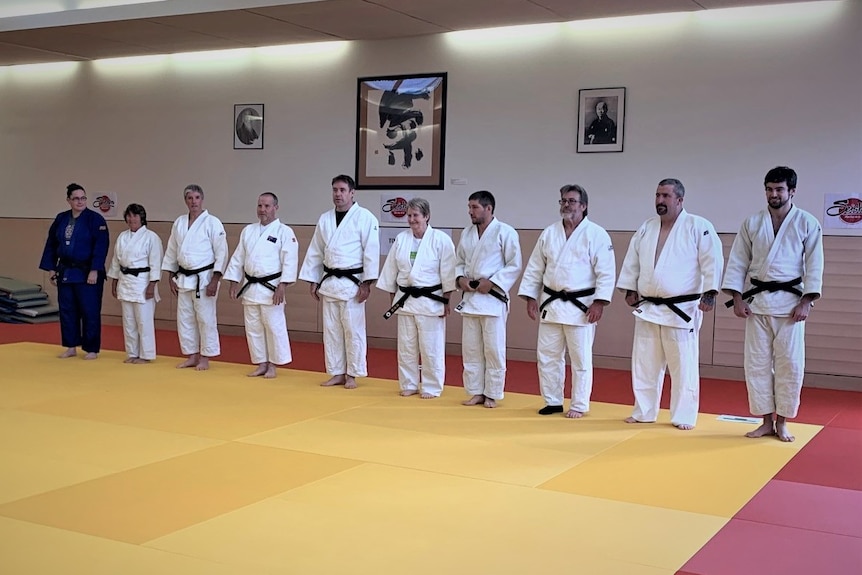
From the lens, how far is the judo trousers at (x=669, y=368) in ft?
17.2

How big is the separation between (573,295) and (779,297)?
118cm

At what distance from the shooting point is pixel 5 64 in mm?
10570

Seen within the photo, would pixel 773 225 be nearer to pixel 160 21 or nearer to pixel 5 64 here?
pixel 160 21

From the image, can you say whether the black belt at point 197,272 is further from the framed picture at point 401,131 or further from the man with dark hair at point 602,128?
the man with dark hair at point 602,128

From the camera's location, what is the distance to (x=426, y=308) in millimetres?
6117

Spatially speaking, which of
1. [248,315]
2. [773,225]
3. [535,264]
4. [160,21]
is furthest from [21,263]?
[773,225]

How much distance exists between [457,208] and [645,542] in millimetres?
5237

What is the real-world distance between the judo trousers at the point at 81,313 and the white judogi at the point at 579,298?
3.79m

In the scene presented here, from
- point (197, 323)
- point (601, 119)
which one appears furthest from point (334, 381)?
point (601, 119)

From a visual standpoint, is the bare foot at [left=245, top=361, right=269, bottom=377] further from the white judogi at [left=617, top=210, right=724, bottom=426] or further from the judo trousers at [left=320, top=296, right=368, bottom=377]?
the white judogi at [left=617, top=210, right=724, bottom=426]

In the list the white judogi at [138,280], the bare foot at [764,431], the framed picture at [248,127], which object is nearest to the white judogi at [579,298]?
the bare foot at [764,431]

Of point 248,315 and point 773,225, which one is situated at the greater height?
point 773,225

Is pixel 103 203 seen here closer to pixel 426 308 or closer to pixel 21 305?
pixel 21 305

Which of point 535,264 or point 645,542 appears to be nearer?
point 645,542
